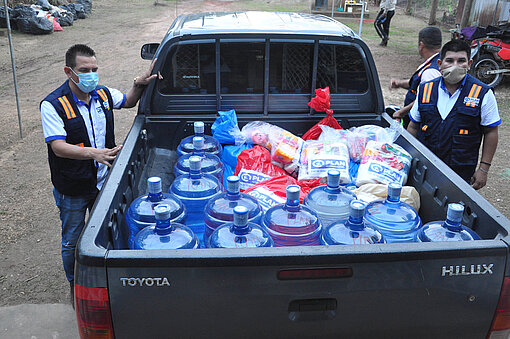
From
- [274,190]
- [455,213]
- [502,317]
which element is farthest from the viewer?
[274,190]

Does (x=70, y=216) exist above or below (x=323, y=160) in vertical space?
below

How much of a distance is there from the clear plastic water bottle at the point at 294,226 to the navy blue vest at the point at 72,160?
1.73 meters

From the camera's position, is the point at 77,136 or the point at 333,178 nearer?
the point at 333,178

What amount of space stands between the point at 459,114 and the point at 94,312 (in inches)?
125

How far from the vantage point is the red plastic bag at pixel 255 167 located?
3.29 m

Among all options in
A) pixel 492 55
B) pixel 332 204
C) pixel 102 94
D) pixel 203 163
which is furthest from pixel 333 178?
pixel 492 55

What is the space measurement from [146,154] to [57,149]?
0.67m

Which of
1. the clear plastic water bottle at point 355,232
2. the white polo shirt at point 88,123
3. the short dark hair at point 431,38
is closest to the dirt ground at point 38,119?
the white polo shirt at point 88,123

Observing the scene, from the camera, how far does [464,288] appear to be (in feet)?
6.30

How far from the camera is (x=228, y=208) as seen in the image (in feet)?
8.20

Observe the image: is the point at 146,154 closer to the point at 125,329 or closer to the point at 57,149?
the point at 57,149

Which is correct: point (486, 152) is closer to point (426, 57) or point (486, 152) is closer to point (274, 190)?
point (426, 57)

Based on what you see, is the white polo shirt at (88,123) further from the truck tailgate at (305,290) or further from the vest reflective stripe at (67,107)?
the truck tailgate at (305,290)

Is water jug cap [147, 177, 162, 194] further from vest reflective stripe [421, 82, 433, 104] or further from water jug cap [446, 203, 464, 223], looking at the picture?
vest reflective stripe [421, 82, 433, 104]
